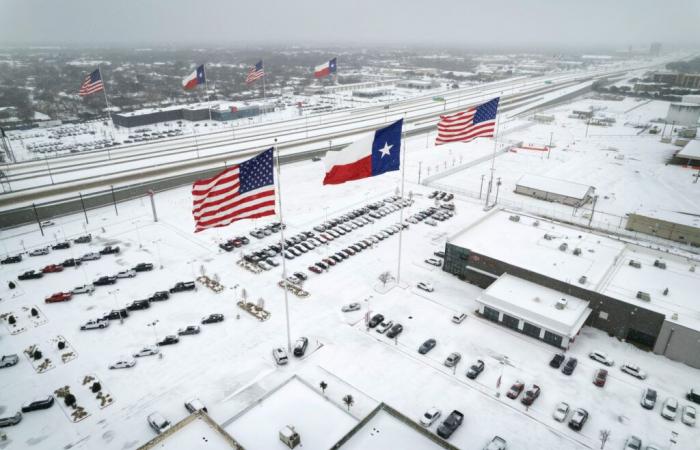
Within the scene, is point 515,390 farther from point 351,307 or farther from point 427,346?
point 351,307

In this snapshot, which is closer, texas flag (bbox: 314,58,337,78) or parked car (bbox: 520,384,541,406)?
parked car (bbox: 520,384,541,406)

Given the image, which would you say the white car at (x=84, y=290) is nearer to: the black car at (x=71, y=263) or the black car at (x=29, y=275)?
the black car at (x=71, y=263)

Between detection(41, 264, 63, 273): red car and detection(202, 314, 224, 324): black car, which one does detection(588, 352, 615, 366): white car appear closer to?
detection(202, 314, 224, 324): black car

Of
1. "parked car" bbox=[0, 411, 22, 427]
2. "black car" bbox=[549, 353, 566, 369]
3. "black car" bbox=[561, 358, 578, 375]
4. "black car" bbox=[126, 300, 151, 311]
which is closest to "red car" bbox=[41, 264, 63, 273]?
"black car" bbox=[126, 300, 151, 311]

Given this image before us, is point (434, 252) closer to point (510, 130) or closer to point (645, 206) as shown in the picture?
point (645, 206)

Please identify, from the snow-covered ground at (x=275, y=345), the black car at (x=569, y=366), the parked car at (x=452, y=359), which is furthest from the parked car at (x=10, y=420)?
the black car at (x=569, y=366)
